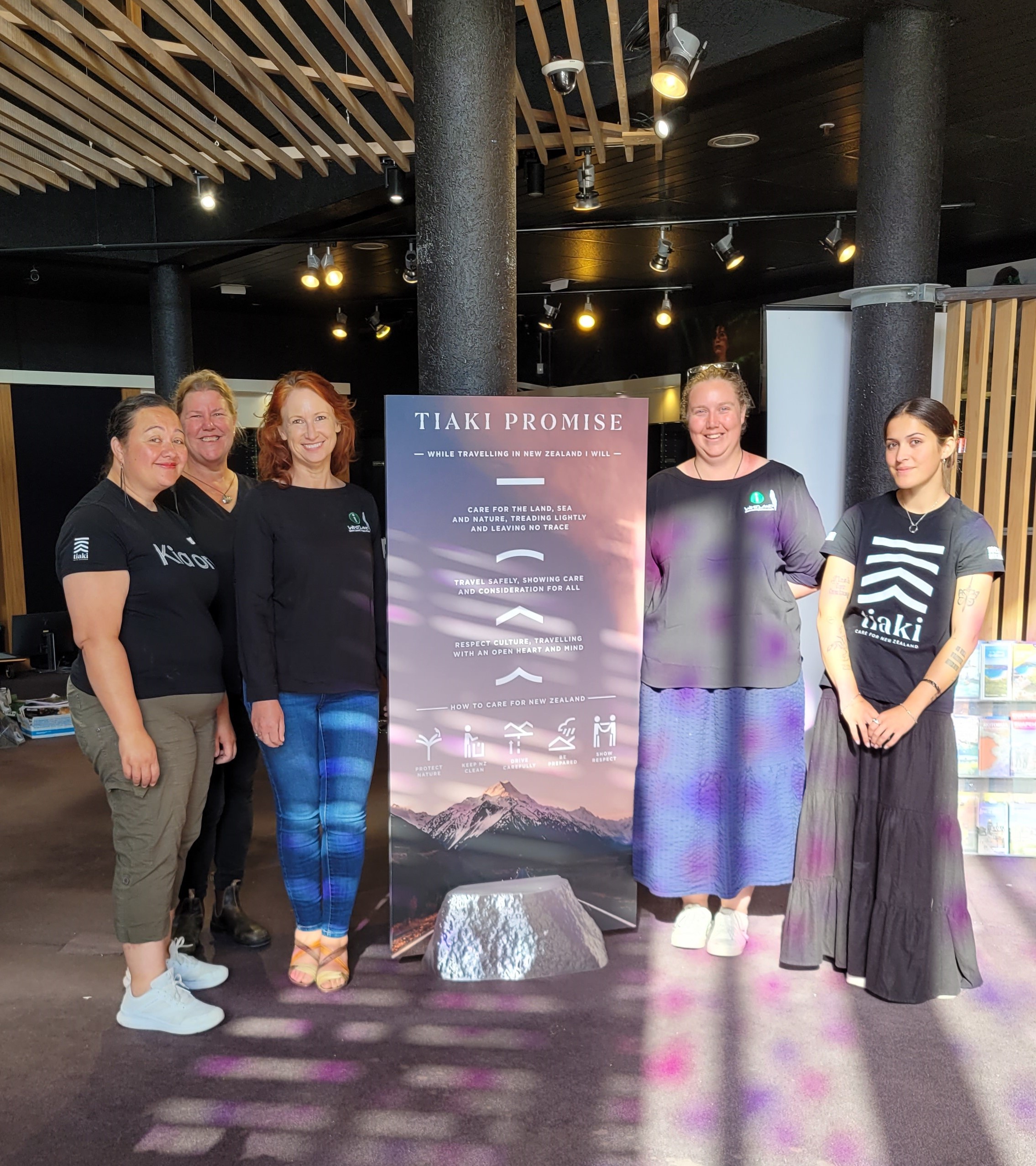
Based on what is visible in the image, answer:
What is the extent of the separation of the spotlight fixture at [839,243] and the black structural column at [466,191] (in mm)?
3286

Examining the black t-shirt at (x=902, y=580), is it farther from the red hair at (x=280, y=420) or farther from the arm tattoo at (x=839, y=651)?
the red hair at (x=280, y=420)

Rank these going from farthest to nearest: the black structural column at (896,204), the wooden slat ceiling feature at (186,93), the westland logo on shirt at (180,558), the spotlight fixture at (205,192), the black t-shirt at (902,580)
Result: the spotlight fixture at (205,192)
the wooden slat ceiling feature at (186,93)
the black structural column at (896,204)
the black t-shirt at (902,580)
the westland logo on shirt at (180,558)

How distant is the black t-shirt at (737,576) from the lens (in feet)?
8.98

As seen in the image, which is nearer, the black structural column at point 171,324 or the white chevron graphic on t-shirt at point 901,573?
the white chevron graphic on t-shirt at point 901,573

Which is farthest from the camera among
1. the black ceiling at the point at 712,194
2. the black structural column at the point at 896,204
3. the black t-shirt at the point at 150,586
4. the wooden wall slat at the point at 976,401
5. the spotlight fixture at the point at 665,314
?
the spotlight fixture at the point at 665,314

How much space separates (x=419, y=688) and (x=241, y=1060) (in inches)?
39.3

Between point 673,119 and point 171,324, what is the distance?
375cm

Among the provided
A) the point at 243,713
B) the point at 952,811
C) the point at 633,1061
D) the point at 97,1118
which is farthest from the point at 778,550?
the point at 97,1118

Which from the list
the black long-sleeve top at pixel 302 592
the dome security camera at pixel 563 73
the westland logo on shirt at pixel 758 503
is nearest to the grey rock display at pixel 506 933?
the black long-sleeve top at pixel 302 592

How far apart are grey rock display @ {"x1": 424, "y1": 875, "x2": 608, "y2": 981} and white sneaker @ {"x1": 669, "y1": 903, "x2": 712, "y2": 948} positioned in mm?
335

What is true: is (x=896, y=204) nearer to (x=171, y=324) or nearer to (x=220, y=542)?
(x=220, y=542)

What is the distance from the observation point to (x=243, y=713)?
2.94m

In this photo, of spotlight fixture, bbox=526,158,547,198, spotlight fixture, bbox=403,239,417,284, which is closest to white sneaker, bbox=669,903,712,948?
spotlight fixture, bbox=526,158,547,198

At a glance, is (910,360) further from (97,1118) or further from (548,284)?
(548,284)
